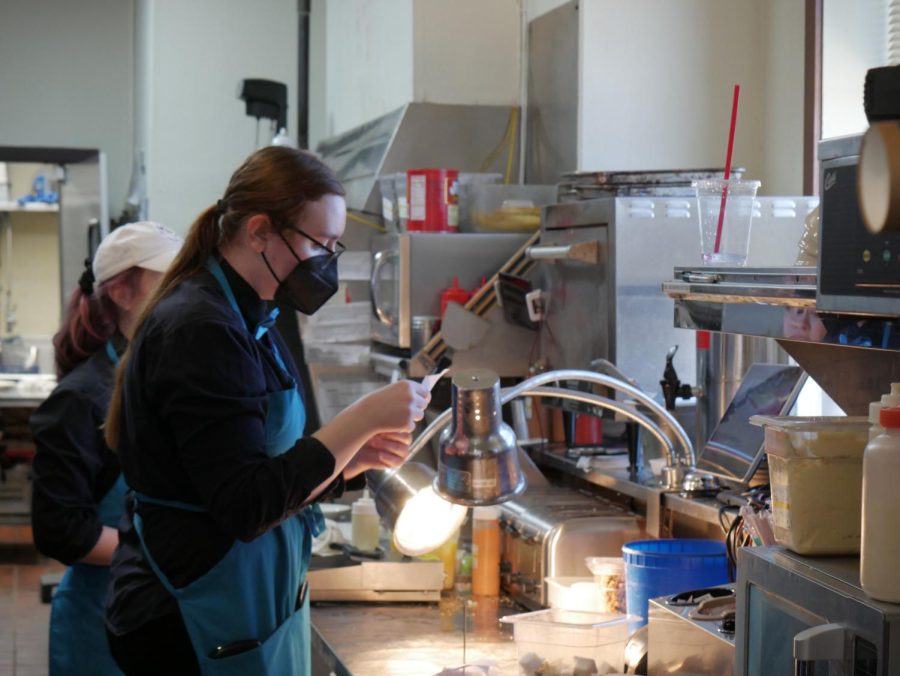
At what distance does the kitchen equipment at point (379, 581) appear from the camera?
3018mm

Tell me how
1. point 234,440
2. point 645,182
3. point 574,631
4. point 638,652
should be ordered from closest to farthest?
point 234,440
point 638,652
point 574,631
point 645,182

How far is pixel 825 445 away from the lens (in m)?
1.58

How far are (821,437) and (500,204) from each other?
2.66 meters

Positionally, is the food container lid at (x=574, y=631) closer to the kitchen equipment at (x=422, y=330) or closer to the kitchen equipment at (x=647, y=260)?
the kitchen equipment at (x=647, y=260)

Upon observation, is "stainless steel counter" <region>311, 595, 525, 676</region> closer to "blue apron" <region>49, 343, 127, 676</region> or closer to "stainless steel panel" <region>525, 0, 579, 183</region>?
"blue apron" <region>49, 343, 127, 676</region>

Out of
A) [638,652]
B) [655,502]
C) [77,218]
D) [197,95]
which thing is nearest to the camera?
[638,652]

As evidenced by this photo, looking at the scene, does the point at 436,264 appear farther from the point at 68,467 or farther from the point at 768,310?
the point at 768,310

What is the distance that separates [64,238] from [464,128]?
3.76 meters

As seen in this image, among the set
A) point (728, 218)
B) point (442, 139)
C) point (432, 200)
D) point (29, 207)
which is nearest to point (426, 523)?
point (728, 218)

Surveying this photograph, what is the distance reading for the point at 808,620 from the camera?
1.48 m

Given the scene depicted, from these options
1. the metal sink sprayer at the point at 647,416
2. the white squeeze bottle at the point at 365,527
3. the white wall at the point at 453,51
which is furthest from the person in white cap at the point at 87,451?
the white wall at the point at 453,51

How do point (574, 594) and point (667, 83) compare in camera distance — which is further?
point (667, 83)

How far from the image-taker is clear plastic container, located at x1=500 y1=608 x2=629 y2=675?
2279 mm

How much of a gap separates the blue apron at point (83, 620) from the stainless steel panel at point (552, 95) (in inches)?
73.5
